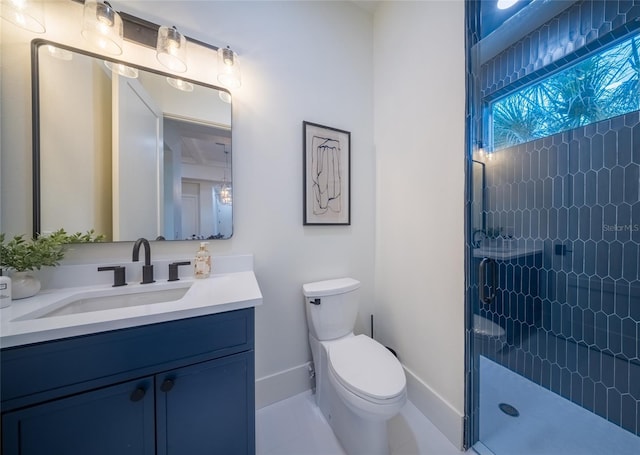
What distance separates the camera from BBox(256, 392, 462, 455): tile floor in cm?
111

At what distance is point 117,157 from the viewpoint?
106 centimetres

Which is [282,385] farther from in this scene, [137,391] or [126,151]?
[126,151]

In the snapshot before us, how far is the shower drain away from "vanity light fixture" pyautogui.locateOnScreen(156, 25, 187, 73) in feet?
8.00

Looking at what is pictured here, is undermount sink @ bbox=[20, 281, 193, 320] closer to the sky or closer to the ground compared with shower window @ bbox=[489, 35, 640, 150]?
closer to the ground

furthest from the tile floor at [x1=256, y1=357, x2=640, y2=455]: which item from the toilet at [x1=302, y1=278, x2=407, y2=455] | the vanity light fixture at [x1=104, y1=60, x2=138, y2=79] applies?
the vanity light fixture at [x1=104, y1=60, x2=138, y2=79]

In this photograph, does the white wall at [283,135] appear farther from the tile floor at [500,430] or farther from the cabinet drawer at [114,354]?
the cabinet drawer at [114,354]

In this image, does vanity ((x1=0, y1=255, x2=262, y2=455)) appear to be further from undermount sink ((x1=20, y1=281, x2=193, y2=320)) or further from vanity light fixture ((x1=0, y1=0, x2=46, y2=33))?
vanity light fixture ((x1=0, y1=0, x2=46, y2=33))

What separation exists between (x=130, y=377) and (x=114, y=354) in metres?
0.09

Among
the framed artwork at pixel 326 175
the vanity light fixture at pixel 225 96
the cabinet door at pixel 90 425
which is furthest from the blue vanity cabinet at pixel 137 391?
the vanity light fixture at pixel 225 96

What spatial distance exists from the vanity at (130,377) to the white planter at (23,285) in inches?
1.7

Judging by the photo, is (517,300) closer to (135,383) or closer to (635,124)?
(635,124)

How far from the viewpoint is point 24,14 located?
89 cm

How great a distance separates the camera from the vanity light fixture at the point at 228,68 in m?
1.20

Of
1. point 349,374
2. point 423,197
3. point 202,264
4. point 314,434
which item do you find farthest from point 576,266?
point 202,264
